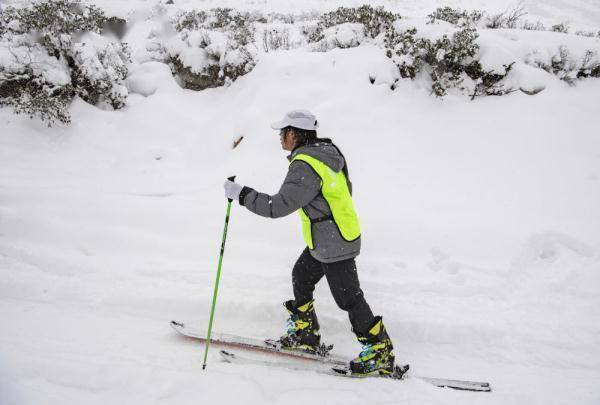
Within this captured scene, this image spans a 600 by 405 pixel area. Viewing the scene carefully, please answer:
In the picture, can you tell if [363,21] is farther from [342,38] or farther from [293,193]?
[293,193]

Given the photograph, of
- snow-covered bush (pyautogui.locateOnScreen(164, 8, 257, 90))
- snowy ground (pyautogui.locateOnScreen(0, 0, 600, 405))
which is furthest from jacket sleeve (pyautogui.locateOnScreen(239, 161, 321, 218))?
snow-covered bush (pyautogui.locateOnScreen(164, 8, 257, 90))

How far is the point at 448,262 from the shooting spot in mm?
4246

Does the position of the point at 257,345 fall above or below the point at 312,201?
below

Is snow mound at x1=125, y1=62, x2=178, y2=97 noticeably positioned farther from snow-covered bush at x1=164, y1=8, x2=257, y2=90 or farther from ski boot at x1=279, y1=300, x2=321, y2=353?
ski boot at x1=279, y1=300, x2=321, y2=353

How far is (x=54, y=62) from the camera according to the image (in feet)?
22.3

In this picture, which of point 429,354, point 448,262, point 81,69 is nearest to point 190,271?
point 429,354

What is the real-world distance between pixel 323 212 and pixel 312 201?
116 millimetres

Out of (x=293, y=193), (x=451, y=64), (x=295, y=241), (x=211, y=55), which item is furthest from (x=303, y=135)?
(x=211, y=55)

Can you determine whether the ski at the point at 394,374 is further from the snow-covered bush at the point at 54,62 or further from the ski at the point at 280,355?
the snow-covered bush at the point at 54,62

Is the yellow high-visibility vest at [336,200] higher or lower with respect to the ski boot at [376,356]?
higher

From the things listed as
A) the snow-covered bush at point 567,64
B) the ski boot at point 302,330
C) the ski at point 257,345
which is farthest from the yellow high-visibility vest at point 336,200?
the snow-covered bush at point 567,64

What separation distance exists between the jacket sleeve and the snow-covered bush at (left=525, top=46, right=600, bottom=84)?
6587mm

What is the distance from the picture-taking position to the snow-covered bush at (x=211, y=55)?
26.1ft

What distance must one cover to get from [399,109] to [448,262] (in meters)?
3.29
